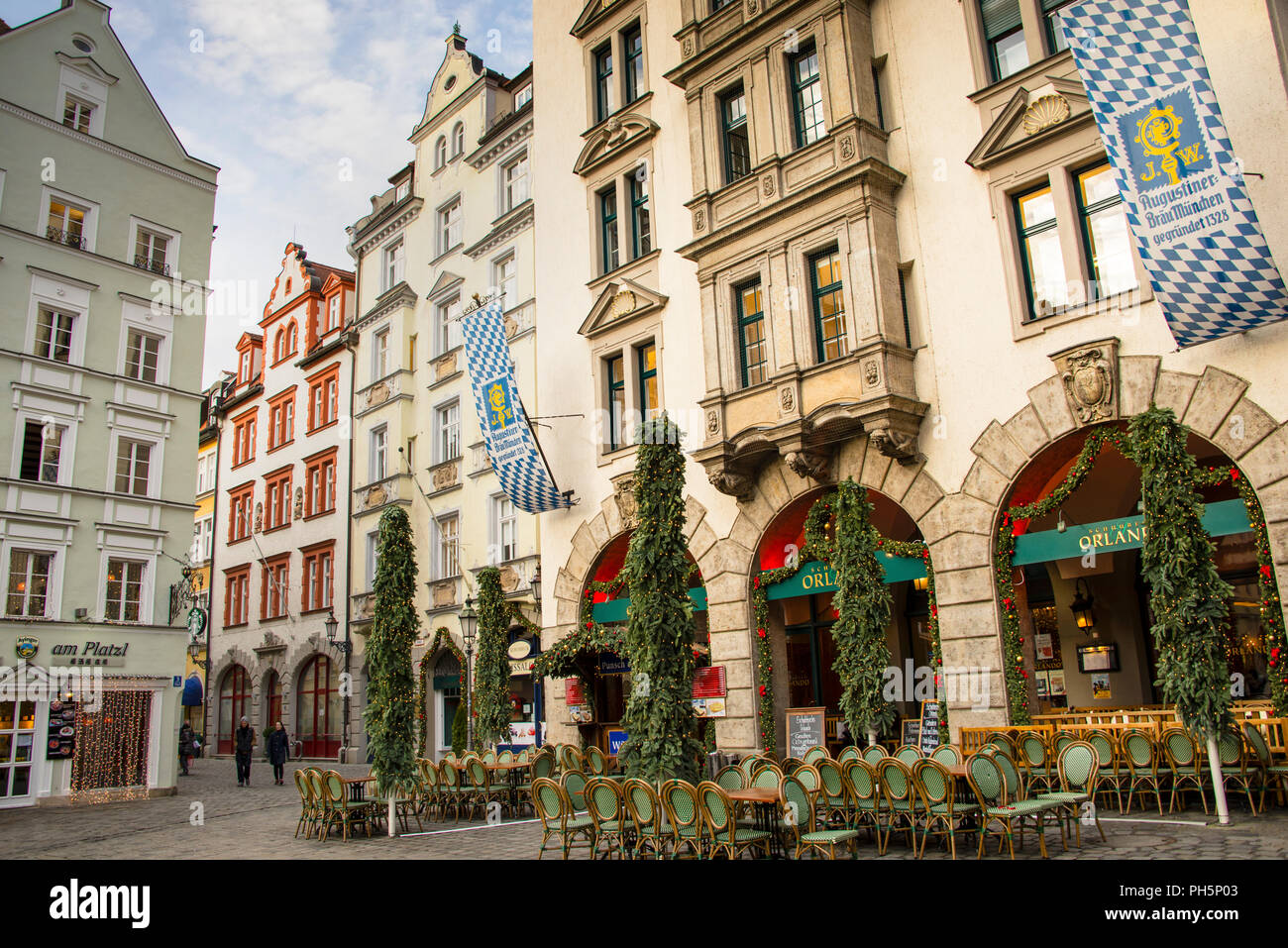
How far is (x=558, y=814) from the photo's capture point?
417 inches

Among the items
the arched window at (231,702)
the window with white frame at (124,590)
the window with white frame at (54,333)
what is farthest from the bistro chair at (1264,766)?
the arched window at (231,702)

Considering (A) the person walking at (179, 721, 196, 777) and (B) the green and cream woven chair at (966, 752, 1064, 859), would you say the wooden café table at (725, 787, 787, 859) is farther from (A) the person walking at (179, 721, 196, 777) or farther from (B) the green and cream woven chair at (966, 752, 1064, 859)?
(A) the person walking at (179, 721, 196, 777)

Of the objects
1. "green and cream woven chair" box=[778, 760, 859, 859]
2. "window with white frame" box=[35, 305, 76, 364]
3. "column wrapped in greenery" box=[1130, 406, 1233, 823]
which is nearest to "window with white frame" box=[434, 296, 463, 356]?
"window with white frame" box=[35, 305, 76, 364]

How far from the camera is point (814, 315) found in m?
17.0

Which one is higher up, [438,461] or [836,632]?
[438,461]

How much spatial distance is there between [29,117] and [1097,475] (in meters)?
26.9

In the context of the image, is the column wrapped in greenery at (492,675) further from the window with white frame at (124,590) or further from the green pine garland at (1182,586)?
the green pine garland at (1182,586)

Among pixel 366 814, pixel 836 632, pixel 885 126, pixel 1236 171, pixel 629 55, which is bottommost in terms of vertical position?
pixel 366 814

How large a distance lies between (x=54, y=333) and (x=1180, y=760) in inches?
1024

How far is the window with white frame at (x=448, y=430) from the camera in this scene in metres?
28.8

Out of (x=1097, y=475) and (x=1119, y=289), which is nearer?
(x=1119, y=289)
